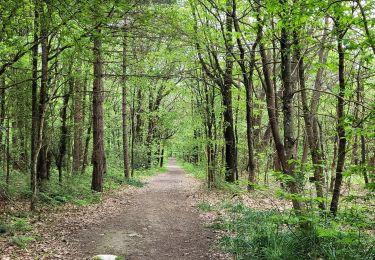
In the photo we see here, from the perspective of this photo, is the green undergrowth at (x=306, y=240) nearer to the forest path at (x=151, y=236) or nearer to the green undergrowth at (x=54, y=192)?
the forest path at (x=151, y=236)

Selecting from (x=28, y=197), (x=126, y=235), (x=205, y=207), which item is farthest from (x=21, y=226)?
(x=205, y=207)

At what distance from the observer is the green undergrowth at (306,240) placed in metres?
4.88

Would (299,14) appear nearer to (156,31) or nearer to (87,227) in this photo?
(156,31)

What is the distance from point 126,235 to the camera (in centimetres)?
764

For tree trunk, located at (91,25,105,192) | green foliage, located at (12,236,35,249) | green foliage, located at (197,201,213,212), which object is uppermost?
tree trunk, located at (91,25,105,192)

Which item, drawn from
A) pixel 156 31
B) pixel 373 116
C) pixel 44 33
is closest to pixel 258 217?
pixel 373 116

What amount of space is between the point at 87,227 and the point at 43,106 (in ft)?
11.3

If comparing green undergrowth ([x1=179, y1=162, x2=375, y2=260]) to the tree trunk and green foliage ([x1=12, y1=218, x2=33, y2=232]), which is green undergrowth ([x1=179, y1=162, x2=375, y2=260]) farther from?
the tree trunk

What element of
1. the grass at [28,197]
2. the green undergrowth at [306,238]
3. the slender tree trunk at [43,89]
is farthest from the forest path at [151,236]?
the slender tree trunk at [43,89]

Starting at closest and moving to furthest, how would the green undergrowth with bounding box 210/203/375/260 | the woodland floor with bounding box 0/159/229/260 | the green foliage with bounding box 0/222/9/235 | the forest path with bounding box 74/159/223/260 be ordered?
1. the green undergrowth with bounding box 210/203/375/260
2. the woodland floor with bounding box 0/159/229/260
3. the forest path with bounding box 74/159/223/260
4. the green foliage with bounding box 0/222/9/235

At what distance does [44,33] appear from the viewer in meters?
8.21

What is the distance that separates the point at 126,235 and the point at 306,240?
4.15 m

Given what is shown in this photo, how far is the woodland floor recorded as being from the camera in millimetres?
6270

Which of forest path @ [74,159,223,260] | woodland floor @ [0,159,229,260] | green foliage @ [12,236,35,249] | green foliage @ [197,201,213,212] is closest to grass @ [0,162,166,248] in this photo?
green foliage @ [12,236,35,249]
